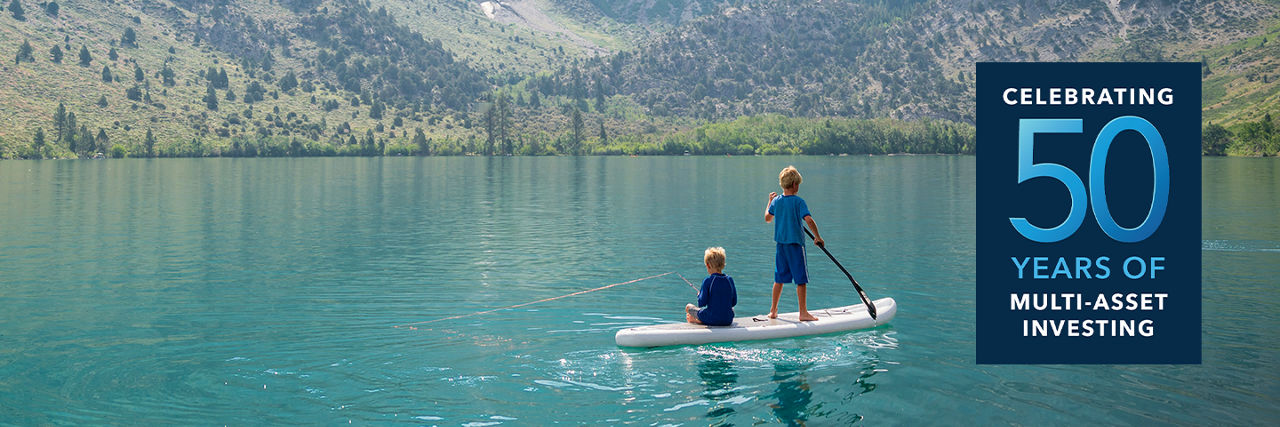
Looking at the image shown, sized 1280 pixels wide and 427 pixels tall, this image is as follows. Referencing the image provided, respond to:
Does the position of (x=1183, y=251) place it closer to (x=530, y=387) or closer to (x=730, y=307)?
(x=730, y=307)

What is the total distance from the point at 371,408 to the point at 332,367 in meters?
3.12

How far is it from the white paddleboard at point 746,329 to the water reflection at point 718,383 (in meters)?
0.70

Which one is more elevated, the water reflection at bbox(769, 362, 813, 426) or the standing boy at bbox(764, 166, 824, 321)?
the standing boy at bbox(764, 166, 824, 321)

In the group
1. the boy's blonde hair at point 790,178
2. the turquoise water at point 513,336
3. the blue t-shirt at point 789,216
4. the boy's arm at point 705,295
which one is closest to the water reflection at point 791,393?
the turquoise water at point 513,336

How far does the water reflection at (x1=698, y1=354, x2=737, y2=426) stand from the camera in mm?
15180

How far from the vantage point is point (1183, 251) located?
2000 centimetres

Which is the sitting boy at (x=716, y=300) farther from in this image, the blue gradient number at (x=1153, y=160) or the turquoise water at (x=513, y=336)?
the blue gradient number at (x=1153, y=160)

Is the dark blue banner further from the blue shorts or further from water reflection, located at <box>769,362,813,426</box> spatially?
water reflection, located at <box>769,362,813,426</box>

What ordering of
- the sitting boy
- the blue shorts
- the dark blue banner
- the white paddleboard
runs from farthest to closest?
the blue shorts < the sitting boy < the white paddleboard < the dark blue banner

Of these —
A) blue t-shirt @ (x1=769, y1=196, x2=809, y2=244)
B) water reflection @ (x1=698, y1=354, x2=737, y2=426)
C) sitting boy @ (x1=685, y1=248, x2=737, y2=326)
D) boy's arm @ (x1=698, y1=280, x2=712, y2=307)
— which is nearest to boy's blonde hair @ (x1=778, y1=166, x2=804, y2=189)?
blue t-shirt @ (x1=769, y1=196, x2=809, y2=244)

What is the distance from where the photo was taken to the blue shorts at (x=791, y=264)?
19953mm

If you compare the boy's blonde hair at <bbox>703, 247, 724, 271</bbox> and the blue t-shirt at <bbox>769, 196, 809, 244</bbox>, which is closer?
the boy's blonde hair at <bbox>703, 247, 724, 271</bbox>

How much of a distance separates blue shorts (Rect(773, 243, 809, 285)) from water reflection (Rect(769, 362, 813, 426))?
2.37 meters

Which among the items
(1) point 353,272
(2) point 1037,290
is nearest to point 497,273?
(1) point 353,272
